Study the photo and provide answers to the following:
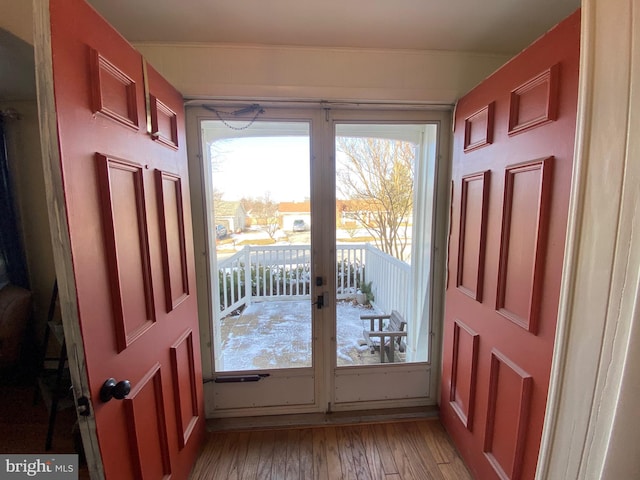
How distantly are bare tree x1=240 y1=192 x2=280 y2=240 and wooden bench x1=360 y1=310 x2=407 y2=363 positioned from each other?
987mm

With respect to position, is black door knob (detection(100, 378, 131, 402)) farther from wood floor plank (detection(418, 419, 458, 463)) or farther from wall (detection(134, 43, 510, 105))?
wood floor plank (detection(418, 419, 458, 463))

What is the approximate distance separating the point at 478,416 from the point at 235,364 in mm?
1468

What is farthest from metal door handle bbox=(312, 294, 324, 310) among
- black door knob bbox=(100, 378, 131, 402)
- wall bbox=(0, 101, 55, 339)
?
wall bbox=(0, 101, 55, 339)

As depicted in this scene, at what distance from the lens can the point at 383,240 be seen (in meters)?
2.02

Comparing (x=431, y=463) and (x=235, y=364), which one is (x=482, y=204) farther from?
(x=235, y=364)

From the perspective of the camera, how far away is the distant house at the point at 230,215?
5.79ft

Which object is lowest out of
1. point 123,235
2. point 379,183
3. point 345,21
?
point 123,235

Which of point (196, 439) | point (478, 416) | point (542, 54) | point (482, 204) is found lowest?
point (196, 439)

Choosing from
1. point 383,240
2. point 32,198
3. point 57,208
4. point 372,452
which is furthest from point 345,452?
point 32,198

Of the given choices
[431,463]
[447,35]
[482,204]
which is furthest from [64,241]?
[431,463]

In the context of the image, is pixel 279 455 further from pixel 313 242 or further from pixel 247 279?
pixel 313 242

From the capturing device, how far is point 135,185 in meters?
1.00

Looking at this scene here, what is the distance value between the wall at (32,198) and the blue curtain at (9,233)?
3 cm

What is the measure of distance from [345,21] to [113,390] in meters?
1.72
